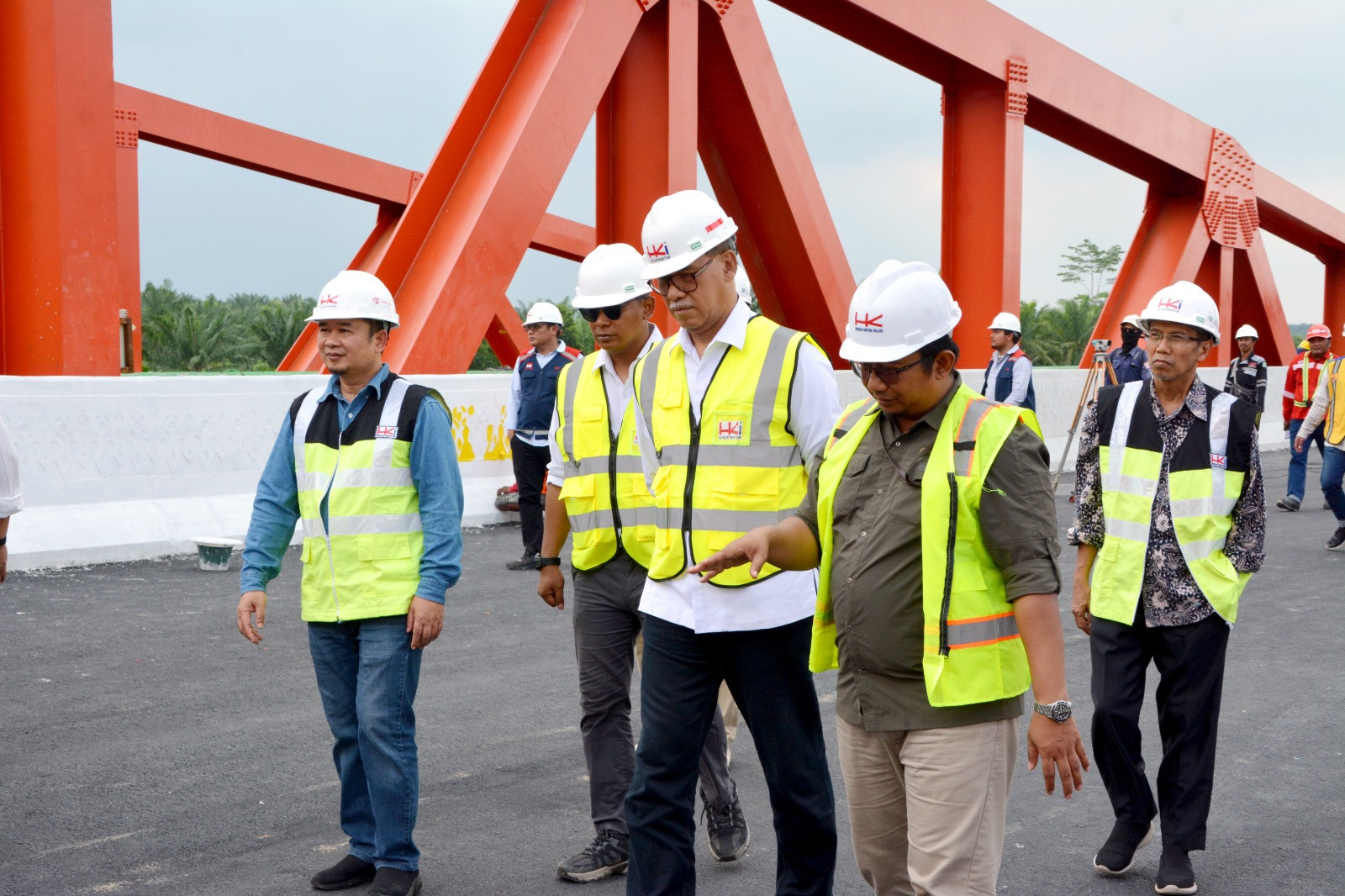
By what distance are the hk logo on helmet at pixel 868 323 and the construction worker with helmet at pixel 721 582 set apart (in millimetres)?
675

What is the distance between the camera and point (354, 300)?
4.12m

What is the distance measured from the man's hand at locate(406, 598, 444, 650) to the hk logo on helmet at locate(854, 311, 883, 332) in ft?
5.66

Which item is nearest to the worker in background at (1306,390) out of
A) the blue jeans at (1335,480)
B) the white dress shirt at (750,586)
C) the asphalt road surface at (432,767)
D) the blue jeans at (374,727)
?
the blue jeans at (1335,480)

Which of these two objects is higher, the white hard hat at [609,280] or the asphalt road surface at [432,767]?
the white hard hat at [609,280]

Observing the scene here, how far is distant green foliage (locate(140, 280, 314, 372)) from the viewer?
32.7 metres

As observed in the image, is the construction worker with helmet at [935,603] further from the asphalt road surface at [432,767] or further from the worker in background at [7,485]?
the worker in background at [7,485]

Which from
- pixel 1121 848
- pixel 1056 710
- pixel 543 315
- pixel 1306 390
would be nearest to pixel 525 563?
pixel 543 315

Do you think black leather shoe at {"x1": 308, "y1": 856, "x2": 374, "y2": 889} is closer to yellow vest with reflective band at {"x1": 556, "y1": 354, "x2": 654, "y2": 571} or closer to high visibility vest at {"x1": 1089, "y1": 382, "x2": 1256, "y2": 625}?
yellow vest with reflective band at {"x1": 556, "y1": 354, "x2": 654, "y2": 571}

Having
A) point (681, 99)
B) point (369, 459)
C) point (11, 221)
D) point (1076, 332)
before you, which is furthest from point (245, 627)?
point (1076, 332)

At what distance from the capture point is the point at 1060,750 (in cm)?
279

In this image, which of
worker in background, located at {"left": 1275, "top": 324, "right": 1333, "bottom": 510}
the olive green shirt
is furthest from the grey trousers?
worker in background, located at {"left": 1275, "top": 324, "right": 1333, "bottom": 510}

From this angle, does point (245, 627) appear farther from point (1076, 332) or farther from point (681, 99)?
point (1076, 332)

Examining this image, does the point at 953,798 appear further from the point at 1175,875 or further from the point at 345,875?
the point at 345,875

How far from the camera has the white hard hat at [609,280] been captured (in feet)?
14.5
